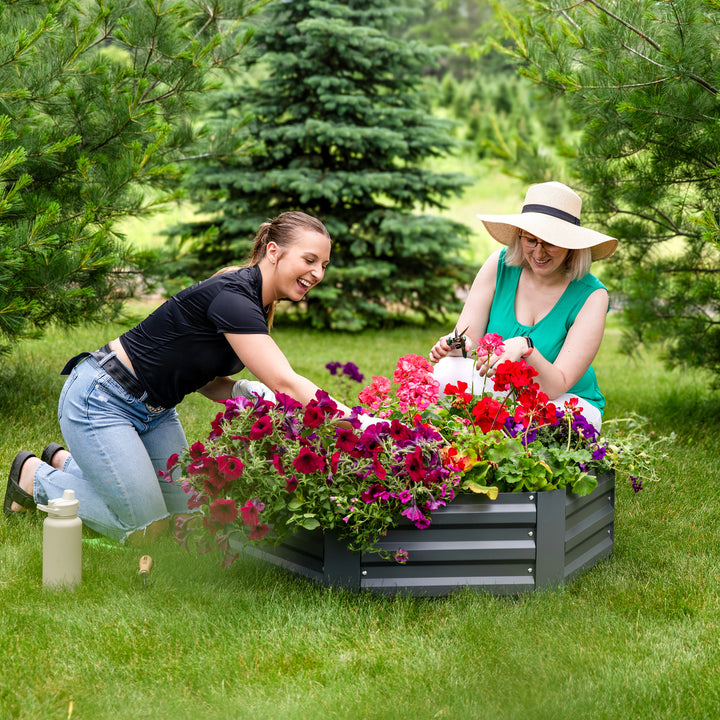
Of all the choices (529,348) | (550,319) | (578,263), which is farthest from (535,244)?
(529,348)

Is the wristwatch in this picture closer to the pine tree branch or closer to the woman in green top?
the woman in green top

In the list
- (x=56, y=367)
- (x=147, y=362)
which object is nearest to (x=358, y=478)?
(x=147, y=362)

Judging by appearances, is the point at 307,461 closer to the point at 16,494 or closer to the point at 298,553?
the point at 298,553

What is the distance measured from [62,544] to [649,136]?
3.53 m

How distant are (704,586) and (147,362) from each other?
80.5 inches

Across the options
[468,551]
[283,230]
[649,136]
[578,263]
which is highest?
[649,136]

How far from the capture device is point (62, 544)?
2738 mm

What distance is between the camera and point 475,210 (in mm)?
17531

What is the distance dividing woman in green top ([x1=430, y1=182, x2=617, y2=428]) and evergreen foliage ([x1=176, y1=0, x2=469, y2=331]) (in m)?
4.74

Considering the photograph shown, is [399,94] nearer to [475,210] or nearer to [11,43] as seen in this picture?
[11,43]

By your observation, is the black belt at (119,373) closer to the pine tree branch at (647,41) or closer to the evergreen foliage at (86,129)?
the evergreen foliage at (86,129)

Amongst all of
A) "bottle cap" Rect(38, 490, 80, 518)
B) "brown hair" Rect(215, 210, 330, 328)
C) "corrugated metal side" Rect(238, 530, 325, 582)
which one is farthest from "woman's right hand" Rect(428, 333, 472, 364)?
"bottle cap" Rect(38, 490, 80, 518)

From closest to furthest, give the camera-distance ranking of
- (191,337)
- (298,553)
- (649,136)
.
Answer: (298,553) < (191,337) < (649,136)

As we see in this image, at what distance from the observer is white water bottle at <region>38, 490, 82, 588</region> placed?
107 inches
